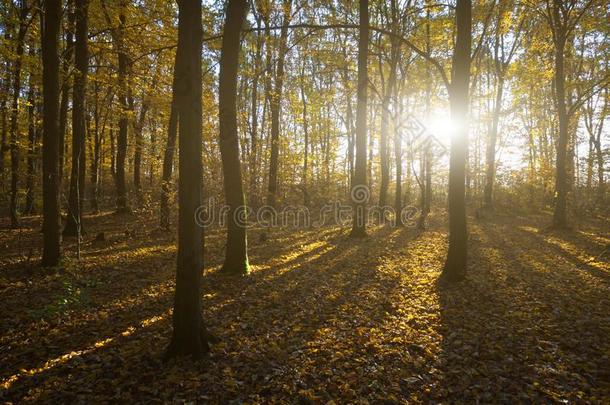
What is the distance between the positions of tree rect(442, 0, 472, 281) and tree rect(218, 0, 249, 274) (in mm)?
5274

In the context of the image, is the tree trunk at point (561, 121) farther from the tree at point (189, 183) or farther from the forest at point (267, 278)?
the tree at point (189, 183)

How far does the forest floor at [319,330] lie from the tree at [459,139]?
0.74 meters

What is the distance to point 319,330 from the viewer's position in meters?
5.80

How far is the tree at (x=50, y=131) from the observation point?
8.27 m

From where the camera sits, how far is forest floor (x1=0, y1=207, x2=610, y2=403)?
13.5 feet

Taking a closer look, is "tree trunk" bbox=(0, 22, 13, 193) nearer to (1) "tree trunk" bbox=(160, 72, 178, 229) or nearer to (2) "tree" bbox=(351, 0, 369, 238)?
(1) "tree trunk" bbox=(160, 72, 178, 229)

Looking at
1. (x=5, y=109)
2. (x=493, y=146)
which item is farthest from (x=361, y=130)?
(x=5, y=109)

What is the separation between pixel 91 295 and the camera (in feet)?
23.6

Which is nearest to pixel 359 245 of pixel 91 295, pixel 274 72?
pixel 91 295

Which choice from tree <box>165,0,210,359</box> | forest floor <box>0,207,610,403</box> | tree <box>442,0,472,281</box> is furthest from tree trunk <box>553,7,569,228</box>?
tree <box>165,0,210,359</box>

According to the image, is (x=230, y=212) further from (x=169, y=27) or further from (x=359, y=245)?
(x=169, y=27)

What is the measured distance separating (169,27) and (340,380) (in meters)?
12.8

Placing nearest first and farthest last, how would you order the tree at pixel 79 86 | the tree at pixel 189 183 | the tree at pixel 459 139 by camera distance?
the tree at pixel 189 183 < the tree at pixel 459 139 < the tree at pixel 79 86

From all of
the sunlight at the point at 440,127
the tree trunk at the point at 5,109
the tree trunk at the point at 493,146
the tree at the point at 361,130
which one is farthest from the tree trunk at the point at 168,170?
the tree trunk at the point at 493,146
